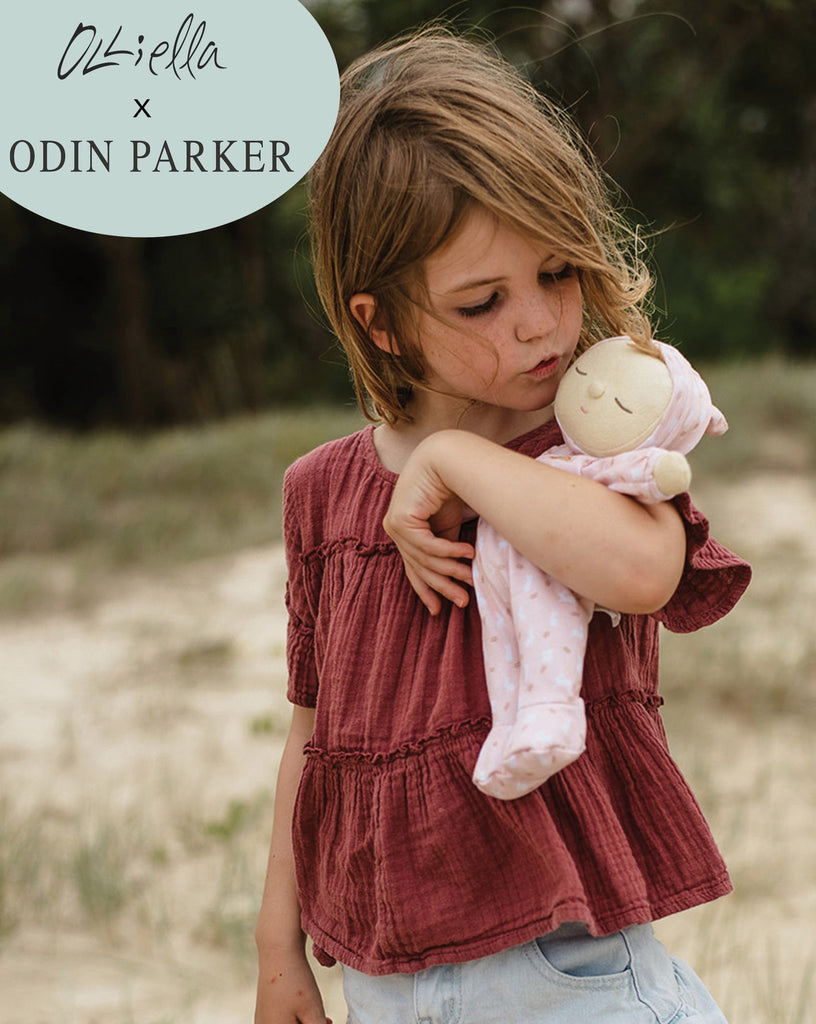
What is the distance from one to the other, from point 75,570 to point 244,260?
293 inches

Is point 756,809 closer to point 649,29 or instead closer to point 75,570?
point 75,570

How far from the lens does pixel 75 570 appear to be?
581 cm

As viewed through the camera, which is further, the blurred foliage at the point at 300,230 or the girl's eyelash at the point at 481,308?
the blurred foliage at the point at 300,230

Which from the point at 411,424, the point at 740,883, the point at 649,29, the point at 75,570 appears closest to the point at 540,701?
the point at 411,424

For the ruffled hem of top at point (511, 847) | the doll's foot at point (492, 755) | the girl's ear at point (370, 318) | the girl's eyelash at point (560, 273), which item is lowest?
the ruffled hem of top at point (511, 847)

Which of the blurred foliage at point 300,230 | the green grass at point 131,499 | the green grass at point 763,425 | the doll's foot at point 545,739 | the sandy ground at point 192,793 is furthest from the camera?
the blurred foliage at point 300,230

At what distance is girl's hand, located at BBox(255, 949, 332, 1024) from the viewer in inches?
58.7

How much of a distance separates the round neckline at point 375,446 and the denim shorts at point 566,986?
53 centimetres

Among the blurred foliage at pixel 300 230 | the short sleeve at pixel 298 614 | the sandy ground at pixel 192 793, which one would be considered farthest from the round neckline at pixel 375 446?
the blurred foliage at pixel 300 230

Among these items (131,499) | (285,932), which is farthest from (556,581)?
A: (131,499)

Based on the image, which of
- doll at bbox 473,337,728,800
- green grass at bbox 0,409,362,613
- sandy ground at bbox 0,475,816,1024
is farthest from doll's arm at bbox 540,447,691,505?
green grass at bbox 0,409,362,613

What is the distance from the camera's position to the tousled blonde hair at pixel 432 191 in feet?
4.03

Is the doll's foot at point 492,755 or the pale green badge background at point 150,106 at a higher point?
the pale green badge background at point 150,106

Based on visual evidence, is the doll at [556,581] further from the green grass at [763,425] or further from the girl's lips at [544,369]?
the green grass at [763,425]
